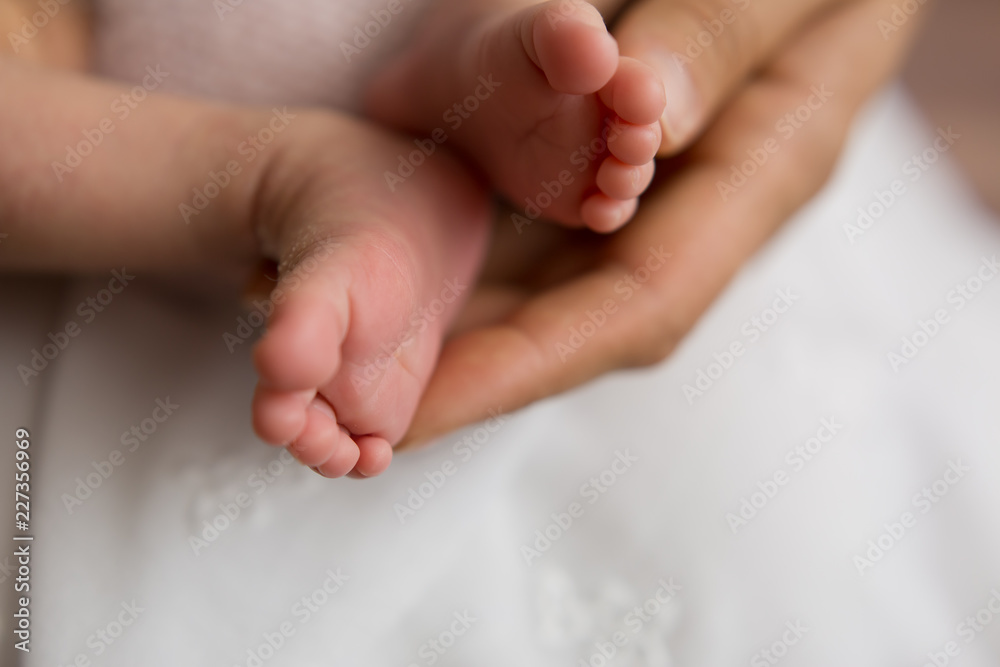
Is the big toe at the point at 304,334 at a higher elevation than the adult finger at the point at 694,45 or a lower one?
lower

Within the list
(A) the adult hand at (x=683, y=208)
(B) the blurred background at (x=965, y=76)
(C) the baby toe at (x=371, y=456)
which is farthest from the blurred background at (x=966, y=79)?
(C) the baby toe at (x=371, y=456)

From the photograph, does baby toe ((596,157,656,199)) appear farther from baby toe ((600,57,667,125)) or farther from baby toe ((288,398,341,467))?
baby toe ((288,398,341,467))

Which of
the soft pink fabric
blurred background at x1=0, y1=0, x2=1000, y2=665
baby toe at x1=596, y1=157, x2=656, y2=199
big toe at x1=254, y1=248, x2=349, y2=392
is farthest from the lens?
blurred background at x1=0, y1=0, x2=1000, y2=665

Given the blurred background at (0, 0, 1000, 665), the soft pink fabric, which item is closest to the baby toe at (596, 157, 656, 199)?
the soft pink fabric

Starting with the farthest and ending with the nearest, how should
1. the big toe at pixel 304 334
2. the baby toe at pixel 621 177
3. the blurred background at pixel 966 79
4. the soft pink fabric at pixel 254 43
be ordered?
the blurred background at pixel 966 79 < the soft pink fabric at pixel 254 43 < the baby toe at pixel 621 177 < the big toe at pixel 304 334

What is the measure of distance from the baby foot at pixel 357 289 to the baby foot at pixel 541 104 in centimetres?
4

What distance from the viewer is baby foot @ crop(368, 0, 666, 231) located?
0.38 metres

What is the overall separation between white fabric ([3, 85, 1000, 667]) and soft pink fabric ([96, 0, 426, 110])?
187 millimetres

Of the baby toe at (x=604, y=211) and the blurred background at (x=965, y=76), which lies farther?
the blurred background at (x=965, y=76)

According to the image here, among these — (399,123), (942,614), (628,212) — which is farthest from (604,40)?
(942,614)

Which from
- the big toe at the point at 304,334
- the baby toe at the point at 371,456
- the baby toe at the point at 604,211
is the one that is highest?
the baby toe at the point at 604,211

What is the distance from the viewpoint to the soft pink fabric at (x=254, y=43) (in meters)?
0.62

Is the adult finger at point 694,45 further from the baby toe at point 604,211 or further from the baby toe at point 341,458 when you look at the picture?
the baby toe at point 341,458

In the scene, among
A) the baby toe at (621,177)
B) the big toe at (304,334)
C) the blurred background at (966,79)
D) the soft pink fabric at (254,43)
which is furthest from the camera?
the blurred background at (966,79)
